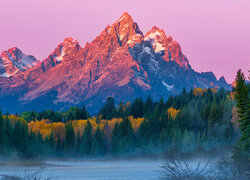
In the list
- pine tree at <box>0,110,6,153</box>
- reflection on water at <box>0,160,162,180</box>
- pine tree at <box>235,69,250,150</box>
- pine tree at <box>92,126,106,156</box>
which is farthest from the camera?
pine tree at <box>92,126,106,156</box>

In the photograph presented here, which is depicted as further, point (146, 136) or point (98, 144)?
point (98, 144)

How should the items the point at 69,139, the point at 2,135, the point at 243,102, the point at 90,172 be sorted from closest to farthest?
1. the point at 243,102
2. the point at 90,172
3. the point at 2,135
4. the point at 69,139

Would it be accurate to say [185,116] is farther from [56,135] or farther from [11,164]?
[11,164]

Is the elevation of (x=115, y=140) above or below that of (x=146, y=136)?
below

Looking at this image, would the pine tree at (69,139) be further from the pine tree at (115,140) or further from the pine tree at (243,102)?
the pine tree at (243,102)

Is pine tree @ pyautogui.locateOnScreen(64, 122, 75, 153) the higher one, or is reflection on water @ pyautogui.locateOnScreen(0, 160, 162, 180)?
pine tree @ pyautogui.locateOnScreen(64, 122, 75, 153)

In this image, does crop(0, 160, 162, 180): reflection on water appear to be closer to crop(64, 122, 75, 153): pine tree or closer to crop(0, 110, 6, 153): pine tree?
crop(0, 110, 6, 153): pine tree

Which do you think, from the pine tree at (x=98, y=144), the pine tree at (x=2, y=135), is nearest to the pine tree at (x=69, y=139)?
the pine tree at (x=98, y=144)

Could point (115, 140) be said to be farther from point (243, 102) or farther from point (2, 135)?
point (243, 102)

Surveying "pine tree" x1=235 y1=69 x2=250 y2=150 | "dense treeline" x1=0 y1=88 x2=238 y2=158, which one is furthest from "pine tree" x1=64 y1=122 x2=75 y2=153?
"pine tree" x1=235 y1=69 x2=250 y2=150

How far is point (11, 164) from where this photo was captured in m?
122

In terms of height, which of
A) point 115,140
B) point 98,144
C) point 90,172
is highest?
point 115,140

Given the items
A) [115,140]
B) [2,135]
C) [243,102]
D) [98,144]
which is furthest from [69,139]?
[243,102]

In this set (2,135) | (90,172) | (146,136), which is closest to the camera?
(90,172)
